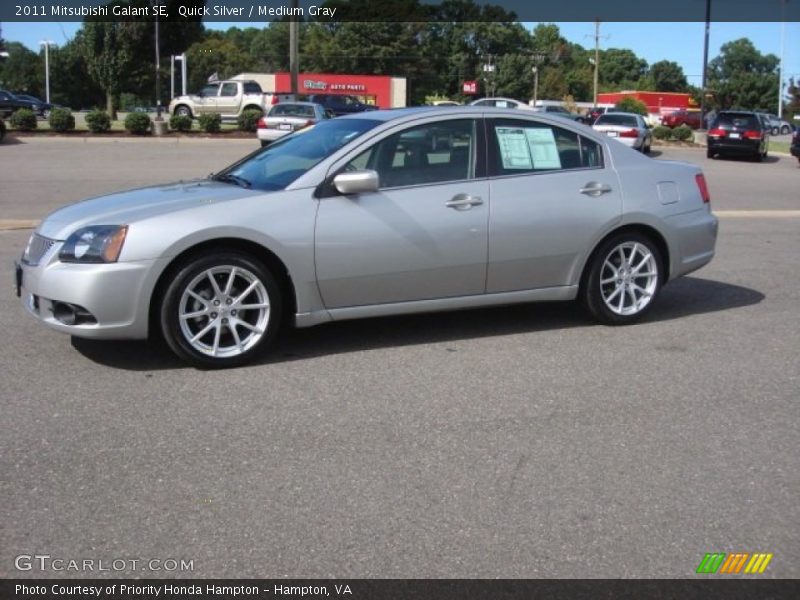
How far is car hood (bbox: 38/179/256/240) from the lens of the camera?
5.18 metres

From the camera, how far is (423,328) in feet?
21.2

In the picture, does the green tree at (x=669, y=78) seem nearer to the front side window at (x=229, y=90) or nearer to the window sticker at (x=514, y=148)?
the front side window at (x=229, y=90)

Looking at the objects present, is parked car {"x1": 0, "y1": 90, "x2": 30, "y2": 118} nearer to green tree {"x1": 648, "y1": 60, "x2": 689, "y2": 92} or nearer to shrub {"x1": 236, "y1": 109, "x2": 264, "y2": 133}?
shrub {"x1": 236, "y1": 109, "x2": 264, "y2": 133}

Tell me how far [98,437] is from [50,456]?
0.90ft

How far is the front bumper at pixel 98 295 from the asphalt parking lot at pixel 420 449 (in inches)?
12.2

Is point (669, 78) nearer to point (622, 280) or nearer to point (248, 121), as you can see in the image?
point (248, 121)

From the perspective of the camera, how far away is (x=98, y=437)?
4.21 meters

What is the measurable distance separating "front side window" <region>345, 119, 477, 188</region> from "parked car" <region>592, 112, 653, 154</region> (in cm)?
2082

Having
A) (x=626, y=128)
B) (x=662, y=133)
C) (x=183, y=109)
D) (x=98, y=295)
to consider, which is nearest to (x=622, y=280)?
(x=98, y=295)

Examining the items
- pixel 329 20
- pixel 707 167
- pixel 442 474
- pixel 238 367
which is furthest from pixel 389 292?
pixel 329 20

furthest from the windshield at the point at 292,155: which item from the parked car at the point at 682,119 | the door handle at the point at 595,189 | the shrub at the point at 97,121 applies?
the parked car at the point at 682,119

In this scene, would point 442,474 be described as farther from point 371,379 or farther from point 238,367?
point 238,367

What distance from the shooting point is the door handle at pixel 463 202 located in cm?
578

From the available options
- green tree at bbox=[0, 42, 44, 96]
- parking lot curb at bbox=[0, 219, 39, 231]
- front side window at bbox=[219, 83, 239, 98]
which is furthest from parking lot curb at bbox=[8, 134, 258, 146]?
green tree at bbox=[0, 42, 44, 96]
